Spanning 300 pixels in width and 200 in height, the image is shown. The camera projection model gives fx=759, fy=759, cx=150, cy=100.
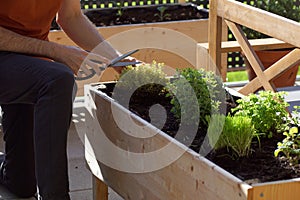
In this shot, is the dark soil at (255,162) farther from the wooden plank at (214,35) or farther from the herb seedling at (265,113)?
the wooden plank at (214,35)

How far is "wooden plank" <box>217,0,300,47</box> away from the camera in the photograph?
11.3ft

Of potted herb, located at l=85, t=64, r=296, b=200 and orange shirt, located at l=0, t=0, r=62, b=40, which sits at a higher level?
orange shirt, located at l=0, t=0, r=62, b=40

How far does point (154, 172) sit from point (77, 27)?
0.97 meters

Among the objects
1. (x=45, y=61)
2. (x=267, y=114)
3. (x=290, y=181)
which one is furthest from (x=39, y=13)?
(x=290, y=181)

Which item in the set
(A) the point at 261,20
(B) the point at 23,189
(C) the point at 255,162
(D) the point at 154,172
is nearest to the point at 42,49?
(D) the point at 154,172

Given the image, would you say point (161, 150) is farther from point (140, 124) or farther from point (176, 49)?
point (176, 49)

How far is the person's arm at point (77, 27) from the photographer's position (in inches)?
137

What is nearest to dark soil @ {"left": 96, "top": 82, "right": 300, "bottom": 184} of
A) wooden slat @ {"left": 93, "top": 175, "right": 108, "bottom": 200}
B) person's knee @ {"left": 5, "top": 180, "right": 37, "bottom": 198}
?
wooden slat @ {"left": 93, "top": 175, "right": 108, "bottom": 200}

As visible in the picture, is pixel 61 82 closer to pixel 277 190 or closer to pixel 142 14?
pixel 277 190

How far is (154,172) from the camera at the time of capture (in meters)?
2.87

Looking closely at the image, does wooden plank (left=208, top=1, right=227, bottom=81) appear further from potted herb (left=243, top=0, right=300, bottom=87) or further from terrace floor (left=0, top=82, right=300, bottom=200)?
potted herb (left=243, top=0, right=300, bottom=87)

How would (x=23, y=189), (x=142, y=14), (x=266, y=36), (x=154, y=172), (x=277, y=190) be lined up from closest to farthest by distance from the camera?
(x=277, y=190)
(x=154, y=172)
(x=23, y=189)
(x=266, y=36)
(x=142, y=14)

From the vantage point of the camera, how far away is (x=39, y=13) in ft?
11.0

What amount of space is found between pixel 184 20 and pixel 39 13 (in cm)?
232
